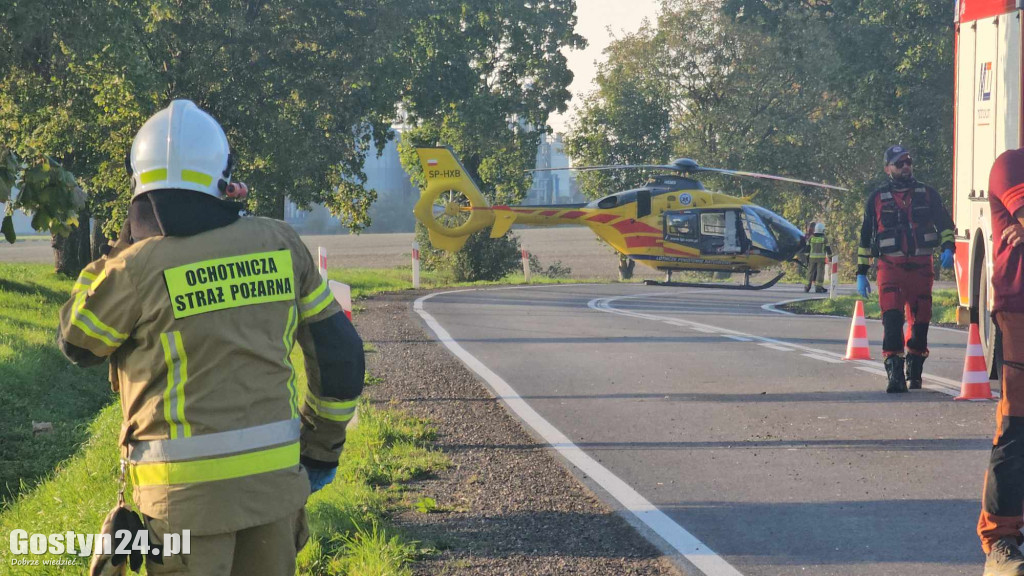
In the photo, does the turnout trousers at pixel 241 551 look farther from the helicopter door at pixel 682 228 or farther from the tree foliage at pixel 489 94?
the tree foliage at pixel 489 94

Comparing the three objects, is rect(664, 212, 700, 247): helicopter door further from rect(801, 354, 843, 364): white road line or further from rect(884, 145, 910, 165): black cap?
rect(884, 145, 910, 165): black cap

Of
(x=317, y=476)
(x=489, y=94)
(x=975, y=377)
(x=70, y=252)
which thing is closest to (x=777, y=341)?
(x=975, y=377)

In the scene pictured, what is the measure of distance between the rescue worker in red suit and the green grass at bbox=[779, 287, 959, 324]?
50.1 feet

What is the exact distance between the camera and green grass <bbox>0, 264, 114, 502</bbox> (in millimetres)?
10516

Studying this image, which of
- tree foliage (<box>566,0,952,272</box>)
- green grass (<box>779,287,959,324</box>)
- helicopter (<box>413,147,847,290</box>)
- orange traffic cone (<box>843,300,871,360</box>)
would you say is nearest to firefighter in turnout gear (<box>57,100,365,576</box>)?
orange traffic cone (<box>843,300,871,360</box>)

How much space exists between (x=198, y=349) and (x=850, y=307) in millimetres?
20779

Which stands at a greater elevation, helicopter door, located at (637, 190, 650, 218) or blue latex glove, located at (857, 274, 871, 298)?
helicopter door, located at (637, 190, 650, 218)

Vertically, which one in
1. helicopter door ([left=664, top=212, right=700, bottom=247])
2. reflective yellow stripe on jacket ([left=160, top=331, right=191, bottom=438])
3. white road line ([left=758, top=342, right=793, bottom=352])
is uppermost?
helicopter door ([left=664, top=212, right=700, bottom=247])

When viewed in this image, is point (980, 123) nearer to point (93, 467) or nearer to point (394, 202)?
point (93, 467)

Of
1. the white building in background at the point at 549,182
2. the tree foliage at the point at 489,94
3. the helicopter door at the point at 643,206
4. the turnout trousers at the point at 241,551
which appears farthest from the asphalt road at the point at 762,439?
the white building in background at the point at 549,182

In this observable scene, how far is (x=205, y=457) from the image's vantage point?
9.75 feet

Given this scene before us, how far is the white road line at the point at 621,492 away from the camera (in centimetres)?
521

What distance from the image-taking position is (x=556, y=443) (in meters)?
8.14

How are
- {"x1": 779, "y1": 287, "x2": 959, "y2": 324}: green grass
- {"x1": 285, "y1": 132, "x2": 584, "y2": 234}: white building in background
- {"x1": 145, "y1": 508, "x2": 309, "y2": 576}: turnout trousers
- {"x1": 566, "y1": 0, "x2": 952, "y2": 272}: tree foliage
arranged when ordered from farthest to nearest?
{"x1": 285, "y1": 132, "x2": 584, "y2": 234}: white building in background → {"x1": 566, "y1": 0, "x2": 952, "y2": 272}: tree foliage → {"x1": 779, "y1": 287, "x2": 959, "y2": 324}: green grass → {"x1": 145, "y1": 508, "x2": 309, "y2": 576}: turnout trousers
